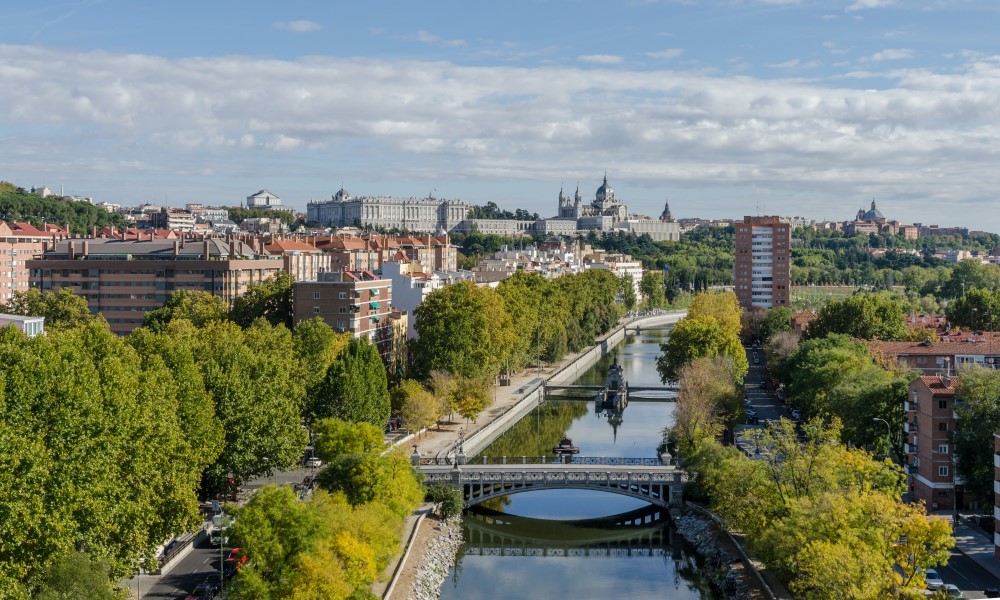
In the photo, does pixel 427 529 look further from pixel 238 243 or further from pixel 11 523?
pixel 238 243

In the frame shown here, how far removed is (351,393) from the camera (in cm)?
4103

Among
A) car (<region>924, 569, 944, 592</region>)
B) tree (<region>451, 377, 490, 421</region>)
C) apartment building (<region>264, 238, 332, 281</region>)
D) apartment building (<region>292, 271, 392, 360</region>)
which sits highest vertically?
apartment building (<region>264, 238, 332, 281</region>)

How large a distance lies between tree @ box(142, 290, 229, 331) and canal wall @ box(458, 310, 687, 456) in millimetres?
13075

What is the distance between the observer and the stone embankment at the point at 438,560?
2962cm

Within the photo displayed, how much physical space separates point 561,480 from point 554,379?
101 ft

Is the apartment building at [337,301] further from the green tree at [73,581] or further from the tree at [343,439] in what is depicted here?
the green tree at [73,581]

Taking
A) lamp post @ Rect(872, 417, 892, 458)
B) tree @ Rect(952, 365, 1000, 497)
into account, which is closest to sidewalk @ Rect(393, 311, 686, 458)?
lamp post @ Rect(872, 417, 892, 458)

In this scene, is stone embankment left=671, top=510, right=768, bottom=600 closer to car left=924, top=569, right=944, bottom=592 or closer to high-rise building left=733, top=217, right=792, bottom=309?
car left=924, top=569, right=944, bottom=592

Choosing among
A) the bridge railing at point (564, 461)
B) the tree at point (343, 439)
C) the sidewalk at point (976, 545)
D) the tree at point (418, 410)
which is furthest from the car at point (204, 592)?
the tree at point (418, 410)

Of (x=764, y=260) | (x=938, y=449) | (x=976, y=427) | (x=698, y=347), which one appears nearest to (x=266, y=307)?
(x=698, y=347)

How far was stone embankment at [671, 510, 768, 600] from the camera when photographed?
29.3m

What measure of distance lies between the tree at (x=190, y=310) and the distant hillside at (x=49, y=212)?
50.6 m

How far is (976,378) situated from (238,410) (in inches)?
818

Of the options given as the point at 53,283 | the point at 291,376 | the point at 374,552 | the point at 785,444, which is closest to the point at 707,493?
the point at 785,444
